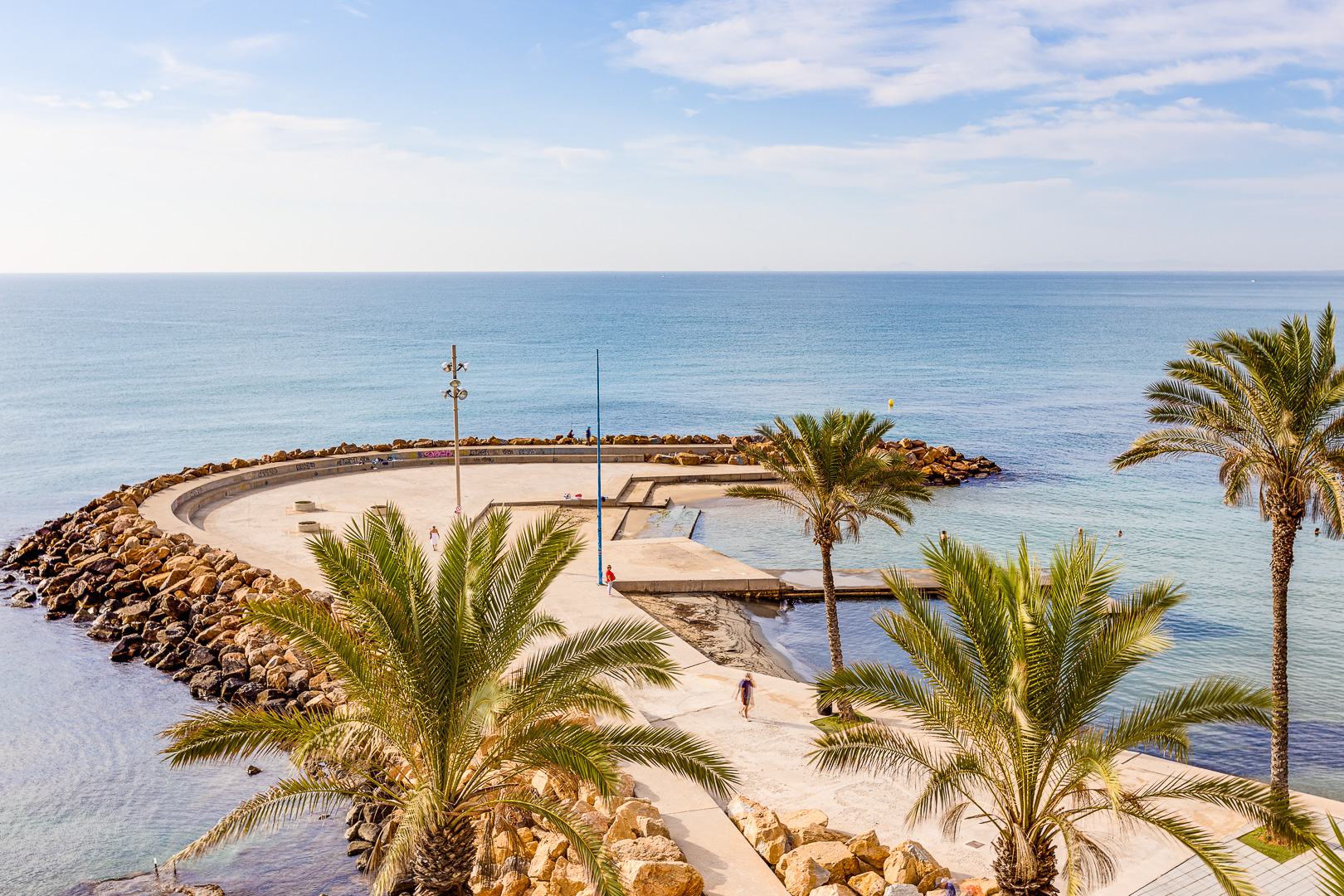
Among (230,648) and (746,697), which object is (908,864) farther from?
(230,648)

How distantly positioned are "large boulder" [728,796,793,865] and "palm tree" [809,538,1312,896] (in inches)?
96.8

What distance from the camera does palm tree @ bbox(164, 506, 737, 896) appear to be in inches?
382

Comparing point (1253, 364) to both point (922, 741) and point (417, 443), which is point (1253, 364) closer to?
point (922, 741)

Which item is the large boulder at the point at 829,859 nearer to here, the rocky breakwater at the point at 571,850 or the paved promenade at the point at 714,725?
the paved promenade at the point at 714,725

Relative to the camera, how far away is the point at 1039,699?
30.3 ft

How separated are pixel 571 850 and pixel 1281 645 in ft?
35.7

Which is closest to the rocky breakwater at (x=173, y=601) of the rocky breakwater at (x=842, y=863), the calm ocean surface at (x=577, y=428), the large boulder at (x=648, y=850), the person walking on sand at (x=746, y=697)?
the calm ocean surface at (x=577, y=428)

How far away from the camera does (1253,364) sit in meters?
14.0

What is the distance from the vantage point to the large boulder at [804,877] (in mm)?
11391

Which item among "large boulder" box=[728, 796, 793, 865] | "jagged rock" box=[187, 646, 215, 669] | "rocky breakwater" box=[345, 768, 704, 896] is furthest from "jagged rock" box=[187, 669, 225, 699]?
"large boulder" box=[728, 796, 793, 865]

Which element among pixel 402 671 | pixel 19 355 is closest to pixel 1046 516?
pixel 402 671

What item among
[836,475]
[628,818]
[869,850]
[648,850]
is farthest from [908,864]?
[836,475]

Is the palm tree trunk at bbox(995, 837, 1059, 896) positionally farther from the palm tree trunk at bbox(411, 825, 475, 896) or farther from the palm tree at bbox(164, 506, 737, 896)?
the palm tree trunk at bbox(411, 825, 475, 896)

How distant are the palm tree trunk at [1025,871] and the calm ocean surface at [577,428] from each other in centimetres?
972
